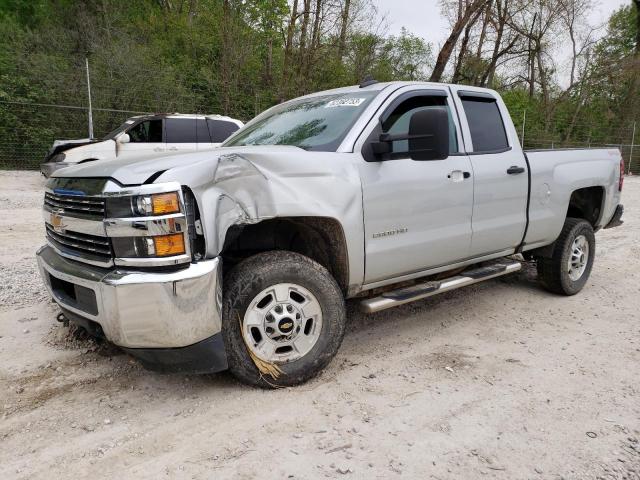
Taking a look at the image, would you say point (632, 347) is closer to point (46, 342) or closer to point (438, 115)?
point (438, 115)

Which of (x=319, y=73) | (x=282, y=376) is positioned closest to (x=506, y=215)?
(x=282, y=376)

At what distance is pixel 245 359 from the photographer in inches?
113

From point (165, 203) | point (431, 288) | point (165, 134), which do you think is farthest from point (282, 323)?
point (165, 134)

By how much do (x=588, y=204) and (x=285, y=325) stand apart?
406 centimetres

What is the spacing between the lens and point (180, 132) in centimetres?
1169

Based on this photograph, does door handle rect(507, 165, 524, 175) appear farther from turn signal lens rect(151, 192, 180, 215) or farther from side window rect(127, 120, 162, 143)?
side window rect(127, 120, 162, 143)

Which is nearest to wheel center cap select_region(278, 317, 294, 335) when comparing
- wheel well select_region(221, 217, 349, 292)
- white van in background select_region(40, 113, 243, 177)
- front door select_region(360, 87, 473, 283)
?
wheel well select_region(221, 217, 349, 292)

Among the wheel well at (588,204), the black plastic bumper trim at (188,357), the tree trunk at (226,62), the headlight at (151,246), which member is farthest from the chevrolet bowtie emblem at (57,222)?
the tree trunk at (226,62)

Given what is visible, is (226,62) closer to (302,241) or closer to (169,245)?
(302,241)

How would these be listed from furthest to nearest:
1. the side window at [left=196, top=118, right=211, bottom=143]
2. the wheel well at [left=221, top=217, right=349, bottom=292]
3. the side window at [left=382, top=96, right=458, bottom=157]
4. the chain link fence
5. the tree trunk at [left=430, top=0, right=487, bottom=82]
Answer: the tree trunk at [left=430, top=0, right=487, bottom=82] < the chain link fence < the side window at [left=196, top=118, right=211, bottom=143] < the side window at [left=382, top=96, right=458, bottom=157] < the wheel well at [left=221, top=217, right=349, bottom=292]

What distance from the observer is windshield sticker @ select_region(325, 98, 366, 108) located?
11.7 feet

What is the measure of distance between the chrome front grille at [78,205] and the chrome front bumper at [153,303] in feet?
1.03

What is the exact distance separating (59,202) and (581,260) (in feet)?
16.0

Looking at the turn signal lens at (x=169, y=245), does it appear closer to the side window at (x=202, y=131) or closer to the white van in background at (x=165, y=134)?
the white van in background at (x=165, y=134)
